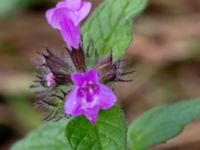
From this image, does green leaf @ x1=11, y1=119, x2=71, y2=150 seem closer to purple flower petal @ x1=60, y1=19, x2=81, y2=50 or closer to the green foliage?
purple flower petal @ x1=60, y1=19, x2=81, y2=50

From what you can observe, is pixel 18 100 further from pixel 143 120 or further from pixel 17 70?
pixel 143 120

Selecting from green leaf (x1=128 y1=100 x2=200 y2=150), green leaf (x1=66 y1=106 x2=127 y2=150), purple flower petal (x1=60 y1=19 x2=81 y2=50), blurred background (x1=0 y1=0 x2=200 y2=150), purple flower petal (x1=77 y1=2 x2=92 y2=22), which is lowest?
blurred background (x1=0 y1=0 x2=200 y2=150)

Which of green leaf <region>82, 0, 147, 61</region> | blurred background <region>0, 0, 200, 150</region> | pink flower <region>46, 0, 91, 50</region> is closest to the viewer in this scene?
pink flower <region>46, 0, 91, 50</region>

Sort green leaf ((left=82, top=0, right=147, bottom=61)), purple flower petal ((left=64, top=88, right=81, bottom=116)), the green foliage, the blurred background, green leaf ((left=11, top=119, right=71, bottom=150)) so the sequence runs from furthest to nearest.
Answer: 1. the green foliage
2. the blurred background
3. green leaf ((left=11, top=119, right=71, bottom=150))
4. green leaf ((left=82, top=0, right=147, bottom=61))
5. purple flower petal ((left=64, top=88, right=81, bottom=116))

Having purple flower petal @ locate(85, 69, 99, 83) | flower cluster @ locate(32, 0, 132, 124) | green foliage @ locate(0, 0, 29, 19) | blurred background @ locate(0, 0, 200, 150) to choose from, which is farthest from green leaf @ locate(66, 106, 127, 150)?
green foliage @ locate(0, 0, 29, 19)

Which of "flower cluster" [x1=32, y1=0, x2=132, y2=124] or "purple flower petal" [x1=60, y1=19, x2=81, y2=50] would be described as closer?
"flower cluster" [x1=32, y1=0, x2=132, y2=124]

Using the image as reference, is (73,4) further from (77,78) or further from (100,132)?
(100,132)

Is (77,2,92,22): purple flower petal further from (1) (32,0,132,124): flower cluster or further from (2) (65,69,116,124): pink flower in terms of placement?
(2) (65,69,116,124): pink flower

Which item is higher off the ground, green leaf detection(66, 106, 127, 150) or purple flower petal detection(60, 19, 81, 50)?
purple flower petal detection(60, 19, 81, 50)

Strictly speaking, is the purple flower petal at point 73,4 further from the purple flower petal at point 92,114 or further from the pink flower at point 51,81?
the purple flower petal at point 92,114
